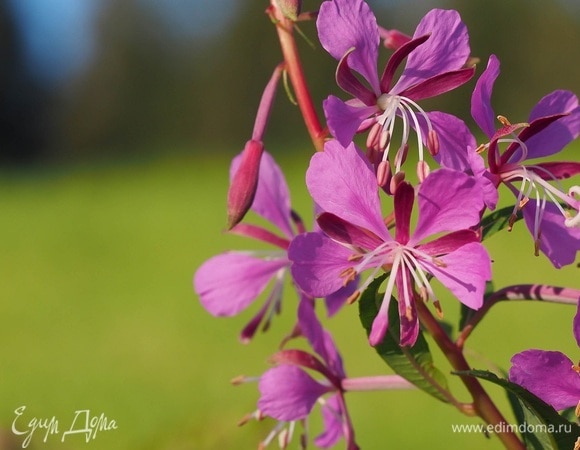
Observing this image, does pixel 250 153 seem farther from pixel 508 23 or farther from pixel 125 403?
pixel 508 23

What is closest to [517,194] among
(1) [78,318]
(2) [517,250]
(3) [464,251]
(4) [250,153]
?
(3) [464,251]

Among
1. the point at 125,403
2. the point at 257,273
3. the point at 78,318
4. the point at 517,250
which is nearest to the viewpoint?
the point at 257,273

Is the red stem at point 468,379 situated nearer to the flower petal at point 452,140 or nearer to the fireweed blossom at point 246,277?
the flower petal at point 452,140

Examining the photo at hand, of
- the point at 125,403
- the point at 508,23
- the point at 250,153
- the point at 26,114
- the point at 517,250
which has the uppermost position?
the point at 26,114

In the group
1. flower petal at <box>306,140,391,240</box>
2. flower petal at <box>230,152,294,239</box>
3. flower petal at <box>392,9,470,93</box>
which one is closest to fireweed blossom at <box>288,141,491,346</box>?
flower petal at <box>306,140,391,240</box>

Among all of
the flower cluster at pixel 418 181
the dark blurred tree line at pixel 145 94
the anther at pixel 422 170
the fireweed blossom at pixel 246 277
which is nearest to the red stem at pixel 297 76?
the flower cluster at pixel 418 181

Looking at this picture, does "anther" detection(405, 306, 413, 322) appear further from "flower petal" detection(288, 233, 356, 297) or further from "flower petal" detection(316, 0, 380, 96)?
"flower petal" detection(316, 0, 380, 96)

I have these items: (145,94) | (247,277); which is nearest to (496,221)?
(247,277)
